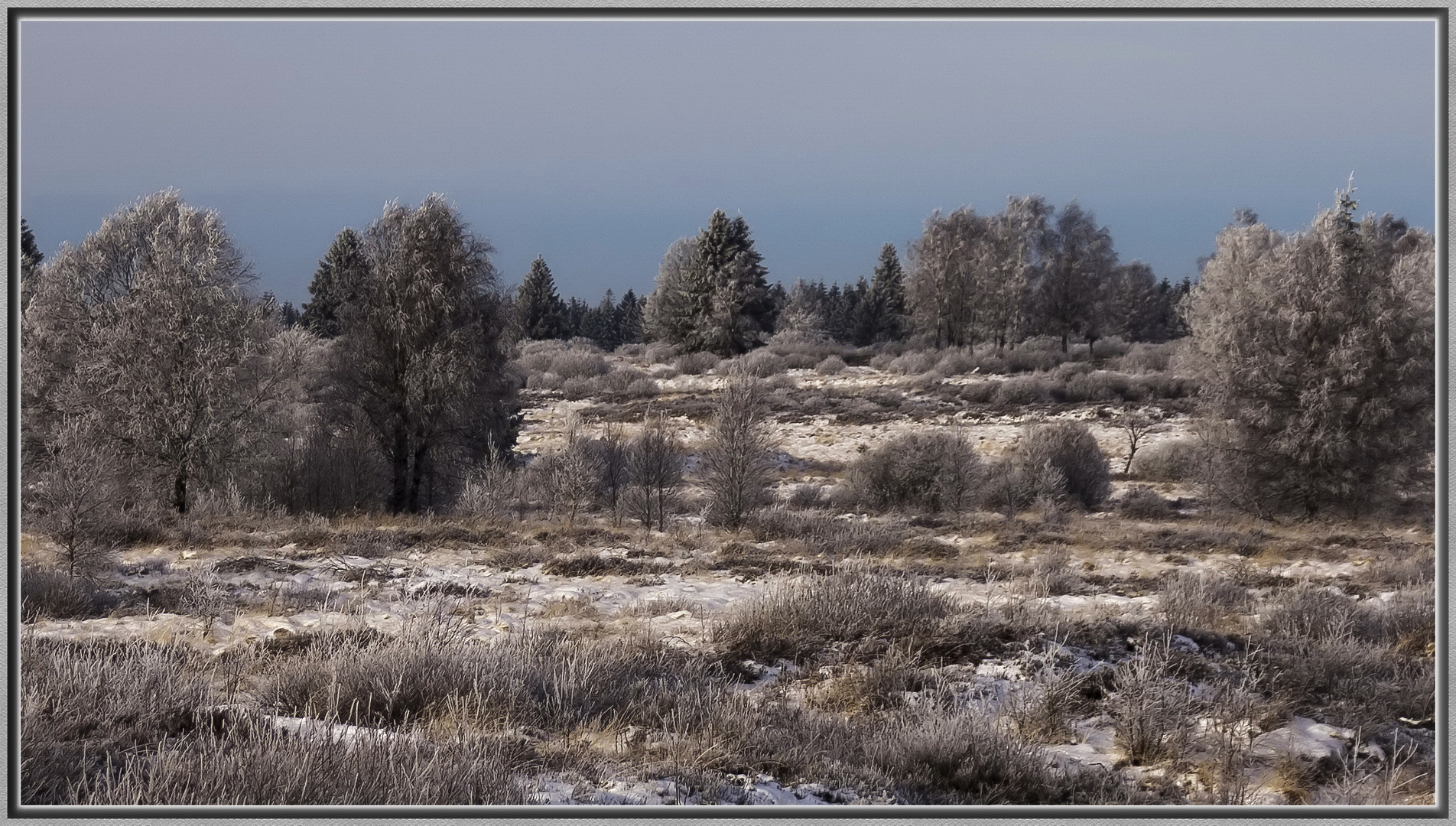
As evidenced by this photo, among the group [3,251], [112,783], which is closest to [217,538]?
[3,251]

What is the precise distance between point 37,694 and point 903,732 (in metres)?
3.74

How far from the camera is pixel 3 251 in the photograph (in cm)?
408

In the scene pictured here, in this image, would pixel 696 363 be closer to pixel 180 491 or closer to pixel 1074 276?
pixel 1074 276

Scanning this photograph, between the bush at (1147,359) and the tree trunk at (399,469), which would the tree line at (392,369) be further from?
the bush at (1147,359)

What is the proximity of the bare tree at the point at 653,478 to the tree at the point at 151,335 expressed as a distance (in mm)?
7226

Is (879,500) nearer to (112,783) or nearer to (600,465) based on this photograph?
(600,465)

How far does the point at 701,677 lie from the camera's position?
5.02 meters

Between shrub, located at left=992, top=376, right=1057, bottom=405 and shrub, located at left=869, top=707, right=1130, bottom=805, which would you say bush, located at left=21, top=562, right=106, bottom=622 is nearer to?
shrub, located at left=869, top=707, right=1130, bottom=805

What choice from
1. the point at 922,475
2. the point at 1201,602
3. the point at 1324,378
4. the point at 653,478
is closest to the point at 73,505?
the point at 653,478

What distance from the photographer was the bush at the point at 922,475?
19891 millimetres

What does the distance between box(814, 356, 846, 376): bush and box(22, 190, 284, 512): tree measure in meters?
31.5

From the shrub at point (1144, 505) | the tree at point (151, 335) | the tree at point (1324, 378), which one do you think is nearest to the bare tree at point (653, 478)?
the tree at point (151, 335)

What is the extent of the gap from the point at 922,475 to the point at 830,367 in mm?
24244

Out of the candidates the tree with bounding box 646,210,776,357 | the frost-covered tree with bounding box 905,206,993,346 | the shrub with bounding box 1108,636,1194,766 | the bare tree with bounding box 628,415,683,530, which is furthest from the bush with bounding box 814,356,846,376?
the shrub with bounding box 1108,636,1194,766
